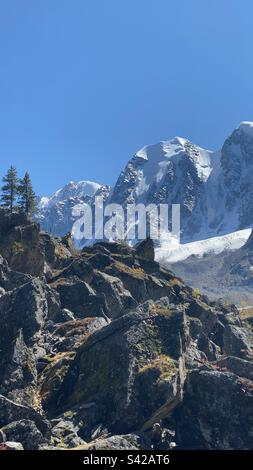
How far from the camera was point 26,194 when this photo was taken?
9700 centimetres

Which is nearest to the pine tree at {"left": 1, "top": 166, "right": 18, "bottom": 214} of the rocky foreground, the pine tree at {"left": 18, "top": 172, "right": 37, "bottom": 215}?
the pine tree at {"left": 18, "top": 172, "right": 37, "bottom": 215}

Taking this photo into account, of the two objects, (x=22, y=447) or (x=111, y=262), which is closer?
(x=22, y=447)

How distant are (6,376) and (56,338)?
851cm

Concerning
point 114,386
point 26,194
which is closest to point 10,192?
point 26,194

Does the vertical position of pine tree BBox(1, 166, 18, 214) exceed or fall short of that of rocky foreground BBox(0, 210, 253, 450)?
it exceeds it

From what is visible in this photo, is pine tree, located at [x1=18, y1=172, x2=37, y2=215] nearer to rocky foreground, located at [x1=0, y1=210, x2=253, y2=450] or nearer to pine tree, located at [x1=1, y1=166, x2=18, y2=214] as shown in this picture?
pine tree, located at [x1=1, y1=166, x2=18, y2=214]

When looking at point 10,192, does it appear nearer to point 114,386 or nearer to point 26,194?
point 26,194

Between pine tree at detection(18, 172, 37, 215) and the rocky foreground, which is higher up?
pine tree at detection(18, 172, 37, 215)

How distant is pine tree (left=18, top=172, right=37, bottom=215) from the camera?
9622 cm

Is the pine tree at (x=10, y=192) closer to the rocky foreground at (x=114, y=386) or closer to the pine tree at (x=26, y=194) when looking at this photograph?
the pine tree at (x=26, y=194)

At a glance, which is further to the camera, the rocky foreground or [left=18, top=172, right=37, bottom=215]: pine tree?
[left=18, top=172, right=37, bottom=215]: pine tree

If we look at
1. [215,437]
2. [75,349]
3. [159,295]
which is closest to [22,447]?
[215,437]

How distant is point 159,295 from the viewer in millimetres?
63312
